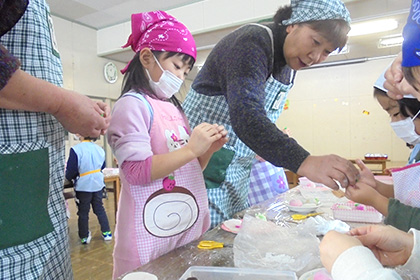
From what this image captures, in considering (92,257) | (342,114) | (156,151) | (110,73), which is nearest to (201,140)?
(156,151)

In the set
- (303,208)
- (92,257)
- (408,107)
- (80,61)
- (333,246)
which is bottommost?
(92,257)

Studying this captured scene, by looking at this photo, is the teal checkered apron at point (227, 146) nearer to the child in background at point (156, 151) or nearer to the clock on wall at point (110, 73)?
the child in background at point (156, 151)

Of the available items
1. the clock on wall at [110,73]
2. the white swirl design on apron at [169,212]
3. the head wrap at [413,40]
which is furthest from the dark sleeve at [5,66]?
the clock on wall at [110,73]

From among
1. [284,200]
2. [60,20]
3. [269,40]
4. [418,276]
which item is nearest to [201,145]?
[269,40]

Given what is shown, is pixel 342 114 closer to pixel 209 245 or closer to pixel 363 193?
pixel 363 193

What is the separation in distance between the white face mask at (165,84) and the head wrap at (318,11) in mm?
454

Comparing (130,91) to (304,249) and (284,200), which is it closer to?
(304,249)

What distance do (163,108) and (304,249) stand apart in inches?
25.3

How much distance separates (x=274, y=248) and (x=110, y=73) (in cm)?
623

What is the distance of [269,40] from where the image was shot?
112 cm

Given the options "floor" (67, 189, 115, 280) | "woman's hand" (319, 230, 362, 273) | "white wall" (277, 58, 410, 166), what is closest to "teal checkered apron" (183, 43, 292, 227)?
→ "woman's hand" (319, 230, 362, 273)

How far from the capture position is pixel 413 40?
2.60 feet

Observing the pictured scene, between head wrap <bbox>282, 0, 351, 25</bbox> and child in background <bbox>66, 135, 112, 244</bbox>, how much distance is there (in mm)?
3024

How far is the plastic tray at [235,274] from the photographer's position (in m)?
0.69
